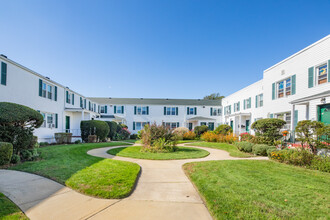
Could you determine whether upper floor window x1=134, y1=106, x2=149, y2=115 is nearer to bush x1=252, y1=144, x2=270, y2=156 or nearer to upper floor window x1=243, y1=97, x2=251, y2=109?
upper floor window x1=243, y1=97, x2=251, y2=109

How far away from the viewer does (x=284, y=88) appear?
Answer: 41.2ft

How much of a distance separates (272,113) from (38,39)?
58.3 ft

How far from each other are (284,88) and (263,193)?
12.0m

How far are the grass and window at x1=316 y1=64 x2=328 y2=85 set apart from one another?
13.8 meters

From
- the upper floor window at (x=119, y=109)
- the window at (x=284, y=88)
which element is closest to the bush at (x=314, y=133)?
the window at (x=284, y=88)

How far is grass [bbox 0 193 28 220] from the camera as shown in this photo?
2.39m

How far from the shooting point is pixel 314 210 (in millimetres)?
2797

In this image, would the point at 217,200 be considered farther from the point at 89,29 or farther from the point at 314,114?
the point at 89,29

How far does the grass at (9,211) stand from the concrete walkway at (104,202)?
8 cm

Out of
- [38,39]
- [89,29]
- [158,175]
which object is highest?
[89,29]

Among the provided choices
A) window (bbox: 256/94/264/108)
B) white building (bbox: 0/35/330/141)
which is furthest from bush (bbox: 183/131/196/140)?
window (bbox: 256/94/264/108)

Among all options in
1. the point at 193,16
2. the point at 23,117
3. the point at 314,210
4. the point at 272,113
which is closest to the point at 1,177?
the point at 23,117

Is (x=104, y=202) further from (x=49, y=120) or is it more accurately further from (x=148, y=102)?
(x=148, y=102)

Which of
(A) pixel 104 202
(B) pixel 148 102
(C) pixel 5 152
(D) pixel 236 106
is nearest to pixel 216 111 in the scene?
(D) pixel 236 106
